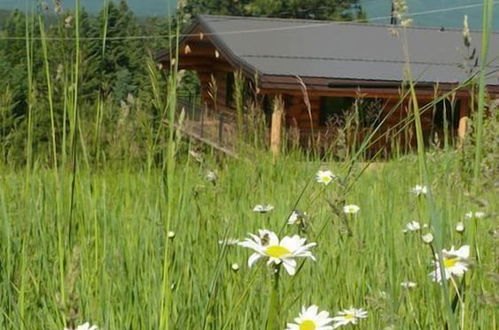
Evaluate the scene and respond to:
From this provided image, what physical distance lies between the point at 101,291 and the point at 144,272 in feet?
0.94

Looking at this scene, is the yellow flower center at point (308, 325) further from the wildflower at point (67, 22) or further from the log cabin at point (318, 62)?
the log cabin at point (318, 62)

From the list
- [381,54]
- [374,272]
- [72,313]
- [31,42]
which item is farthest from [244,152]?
[381,54]

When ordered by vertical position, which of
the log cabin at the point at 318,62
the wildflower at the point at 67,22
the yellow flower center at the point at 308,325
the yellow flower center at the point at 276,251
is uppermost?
the wildflower at the point at 67,22

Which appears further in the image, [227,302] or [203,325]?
[227,302]

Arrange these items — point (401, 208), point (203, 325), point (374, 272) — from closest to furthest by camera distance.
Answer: point (203, 325) → point (374, 272) → point (401, 208)

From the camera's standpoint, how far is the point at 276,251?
1.04 m

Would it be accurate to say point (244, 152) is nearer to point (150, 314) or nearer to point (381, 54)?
point (150, 314)

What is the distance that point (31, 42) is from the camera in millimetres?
1424

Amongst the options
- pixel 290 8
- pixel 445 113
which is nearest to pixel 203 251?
pixel 445 113

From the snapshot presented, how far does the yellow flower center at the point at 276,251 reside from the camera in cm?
102

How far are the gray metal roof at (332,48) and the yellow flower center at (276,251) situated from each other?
47.7 feet

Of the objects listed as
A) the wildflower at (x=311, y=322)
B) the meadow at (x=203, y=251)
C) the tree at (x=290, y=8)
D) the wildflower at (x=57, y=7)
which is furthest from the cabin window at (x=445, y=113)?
the tree at (x=290, y=8)

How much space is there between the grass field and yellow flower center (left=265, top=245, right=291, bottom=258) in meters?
0.05

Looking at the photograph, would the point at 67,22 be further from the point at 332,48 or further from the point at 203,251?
the point at 332,48
